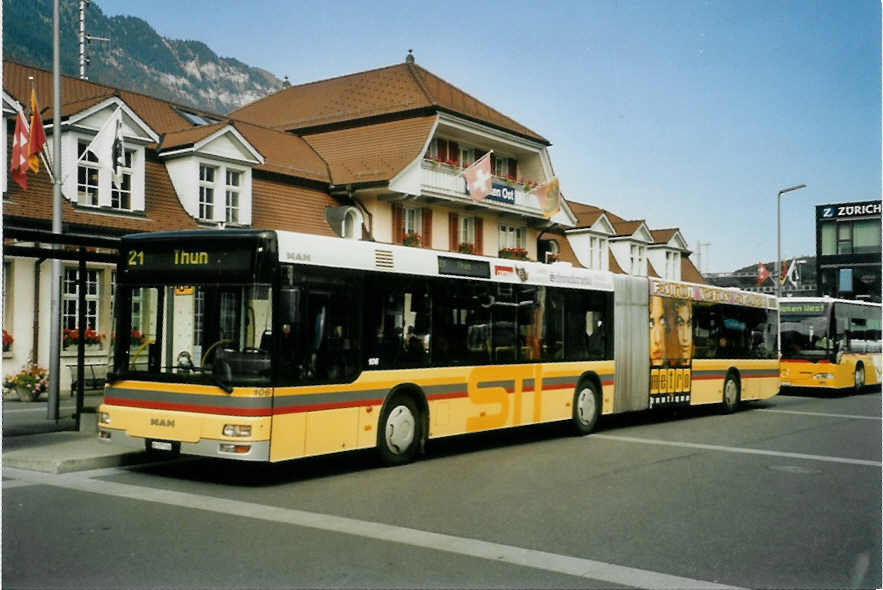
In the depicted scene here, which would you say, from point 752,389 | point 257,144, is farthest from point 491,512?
point 257,144

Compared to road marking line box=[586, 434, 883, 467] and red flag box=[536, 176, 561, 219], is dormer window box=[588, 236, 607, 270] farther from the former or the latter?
road marking line box=[586, 434, 883, 467]

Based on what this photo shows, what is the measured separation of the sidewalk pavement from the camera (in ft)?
36.4

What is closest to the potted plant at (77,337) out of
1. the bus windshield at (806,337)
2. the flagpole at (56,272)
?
the flagpole at (56,272)

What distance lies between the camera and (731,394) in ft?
72.1

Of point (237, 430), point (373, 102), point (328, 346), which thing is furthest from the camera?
point (373, 102)

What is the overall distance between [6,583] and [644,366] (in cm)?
1393

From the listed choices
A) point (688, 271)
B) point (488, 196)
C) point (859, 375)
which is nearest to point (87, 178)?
point (488, 196)

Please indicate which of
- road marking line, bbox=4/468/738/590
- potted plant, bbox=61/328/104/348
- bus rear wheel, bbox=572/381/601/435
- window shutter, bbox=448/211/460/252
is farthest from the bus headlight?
window shutter, bbox=448/211/460/252

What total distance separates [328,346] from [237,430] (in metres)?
1.55

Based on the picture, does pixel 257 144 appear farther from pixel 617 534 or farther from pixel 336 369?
pixel 617 534

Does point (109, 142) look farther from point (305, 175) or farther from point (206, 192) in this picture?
point (305, 175)

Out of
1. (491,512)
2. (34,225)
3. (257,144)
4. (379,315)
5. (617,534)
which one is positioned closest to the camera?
(617,534)

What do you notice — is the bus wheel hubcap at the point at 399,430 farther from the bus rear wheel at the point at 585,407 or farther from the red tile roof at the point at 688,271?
the red tile roof at the point at 688,271

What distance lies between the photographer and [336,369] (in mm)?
11078
